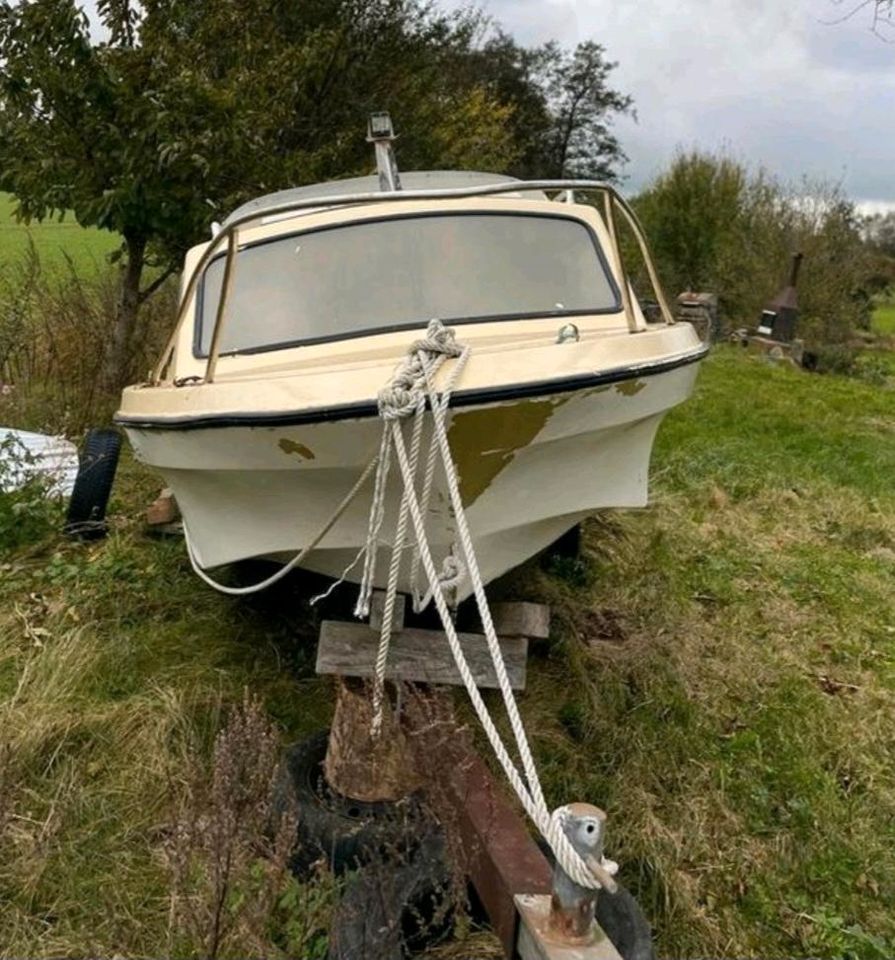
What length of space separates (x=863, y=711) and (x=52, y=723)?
3.29 meters

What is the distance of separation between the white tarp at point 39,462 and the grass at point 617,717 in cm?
34

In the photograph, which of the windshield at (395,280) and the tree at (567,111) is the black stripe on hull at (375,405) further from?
the tree at (567,111)

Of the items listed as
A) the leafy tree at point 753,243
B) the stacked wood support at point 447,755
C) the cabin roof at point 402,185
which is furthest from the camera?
the leafy tree at point 753,243

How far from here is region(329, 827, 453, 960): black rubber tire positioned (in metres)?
2.43

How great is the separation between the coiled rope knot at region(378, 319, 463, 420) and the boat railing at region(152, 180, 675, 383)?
15.9 inches

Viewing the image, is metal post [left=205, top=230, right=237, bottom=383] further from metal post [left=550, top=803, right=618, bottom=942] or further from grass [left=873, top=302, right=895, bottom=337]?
grass [left=873, top=302, right=895, bottom=337]

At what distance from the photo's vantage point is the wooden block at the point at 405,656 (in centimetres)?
317

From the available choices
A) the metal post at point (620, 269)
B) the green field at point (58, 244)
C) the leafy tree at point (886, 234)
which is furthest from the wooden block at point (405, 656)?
the leafy tree at point (886, 234)

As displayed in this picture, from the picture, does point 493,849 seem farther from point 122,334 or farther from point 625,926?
point 122,334

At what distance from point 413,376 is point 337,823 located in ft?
4.48

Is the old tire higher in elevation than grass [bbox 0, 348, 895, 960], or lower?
higher

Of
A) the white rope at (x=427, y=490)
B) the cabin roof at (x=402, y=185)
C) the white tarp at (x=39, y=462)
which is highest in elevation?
the cabin roof at (x=402, y=185)

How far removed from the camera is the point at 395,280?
384 cm

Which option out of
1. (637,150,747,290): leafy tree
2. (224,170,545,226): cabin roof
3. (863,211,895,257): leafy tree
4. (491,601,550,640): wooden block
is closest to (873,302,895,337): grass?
(863,211,895,257): leafy tree
